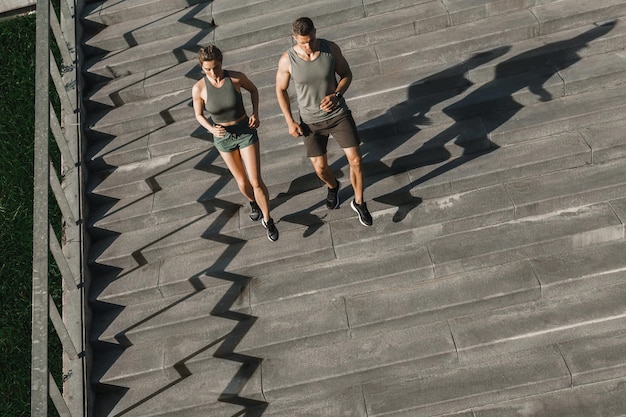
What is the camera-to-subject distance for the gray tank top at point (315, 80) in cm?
443

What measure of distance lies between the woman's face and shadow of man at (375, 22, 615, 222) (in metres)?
2.07

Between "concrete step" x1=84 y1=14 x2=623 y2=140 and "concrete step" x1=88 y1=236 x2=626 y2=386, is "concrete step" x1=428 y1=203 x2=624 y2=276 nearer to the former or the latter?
"concrete step" x1=88 y1=236 x2=626 y2=386

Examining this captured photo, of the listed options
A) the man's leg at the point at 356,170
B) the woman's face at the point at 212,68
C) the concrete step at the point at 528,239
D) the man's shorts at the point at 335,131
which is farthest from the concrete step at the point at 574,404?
the woman's face at the point at 212,68

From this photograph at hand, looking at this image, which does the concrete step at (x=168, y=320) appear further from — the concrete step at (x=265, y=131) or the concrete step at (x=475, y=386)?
the concrete step at (x=265, y=131)

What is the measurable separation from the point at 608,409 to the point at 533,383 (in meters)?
0.59

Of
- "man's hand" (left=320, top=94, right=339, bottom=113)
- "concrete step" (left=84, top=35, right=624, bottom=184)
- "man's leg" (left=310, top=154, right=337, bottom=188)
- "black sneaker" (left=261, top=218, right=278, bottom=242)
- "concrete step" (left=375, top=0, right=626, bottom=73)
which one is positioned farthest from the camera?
"concrete step" (left=375, top=0, right=626, bottom=73)

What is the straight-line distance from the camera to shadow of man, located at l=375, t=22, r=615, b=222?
5.70 meters

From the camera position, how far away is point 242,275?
17.7ft

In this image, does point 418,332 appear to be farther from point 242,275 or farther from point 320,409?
point 242,275

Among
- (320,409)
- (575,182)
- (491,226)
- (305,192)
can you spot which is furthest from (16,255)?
(575,182)

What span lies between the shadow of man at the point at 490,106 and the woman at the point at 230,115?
4.63ft

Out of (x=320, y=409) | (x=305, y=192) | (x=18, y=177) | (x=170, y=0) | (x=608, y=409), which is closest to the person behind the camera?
(x=608, y=409)

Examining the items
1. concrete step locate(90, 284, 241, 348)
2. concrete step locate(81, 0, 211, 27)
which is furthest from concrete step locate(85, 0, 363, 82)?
concrete step locate(90, 284, 241, 348)

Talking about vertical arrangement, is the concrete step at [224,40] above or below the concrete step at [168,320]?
above
